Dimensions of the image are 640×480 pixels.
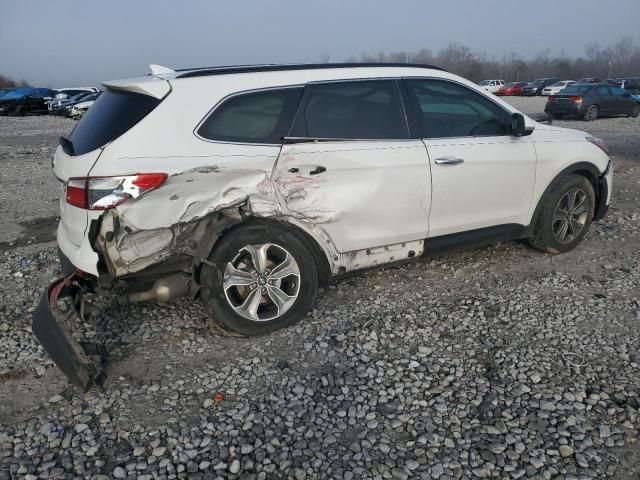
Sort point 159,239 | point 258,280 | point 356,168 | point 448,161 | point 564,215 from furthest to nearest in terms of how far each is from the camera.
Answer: point 564,215, point 448,161, point 356,168, point 258,280, point 159,239

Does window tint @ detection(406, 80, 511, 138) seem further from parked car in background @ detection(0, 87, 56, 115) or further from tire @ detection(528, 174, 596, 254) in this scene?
parked car in background @ detection(0, 87, 56, 115)

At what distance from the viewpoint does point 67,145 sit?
3.50 metres

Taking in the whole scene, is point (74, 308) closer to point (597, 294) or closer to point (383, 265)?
point (383, 265)

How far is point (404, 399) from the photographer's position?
292 cm

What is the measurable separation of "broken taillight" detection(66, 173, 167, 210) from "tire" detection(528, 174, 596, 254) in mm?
3560

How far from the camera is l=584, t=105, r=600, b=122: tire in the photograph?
64.5 ft

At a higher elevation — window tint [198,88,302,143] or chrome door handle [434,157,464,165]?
window tint [198,88,302,143]

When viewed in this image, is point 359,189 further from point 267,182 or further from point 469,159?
point 469,159

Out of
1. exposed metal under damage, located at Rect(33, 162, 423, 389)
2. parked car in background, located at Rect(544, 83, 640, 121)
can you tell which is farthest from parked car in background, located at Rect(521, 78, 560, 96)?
exposed metal under damage, located at Rect(33, 162, 423, 389)

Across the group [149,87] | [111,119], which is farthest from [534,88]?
[111,119]

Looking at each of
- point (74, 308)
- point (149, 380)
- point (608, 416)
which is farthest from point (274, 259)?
point (608, 416)

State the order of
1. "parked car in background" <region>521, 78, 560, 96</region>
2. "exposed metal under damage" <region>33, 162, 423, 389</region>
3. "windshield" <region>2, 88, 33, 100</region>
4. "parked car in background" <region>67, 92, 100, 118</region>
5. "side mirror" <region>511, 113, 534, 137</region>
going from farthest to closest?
"parked car in background" <region>521, 78, 560, 96</region>
"windshield" <region>2, 88, 33, 100</region>
"parked car in background" <region>67, 92, 100, 118</region>
"side mirror" <region>511, 113, 534, 137</region>
"exposed metal under damage" <region>33, 162, 423, 389</region>

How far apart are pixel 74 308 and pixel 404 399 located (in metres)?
2.24

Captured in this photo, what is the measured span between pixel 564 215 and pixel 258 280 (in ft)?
10.4
